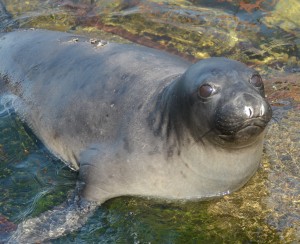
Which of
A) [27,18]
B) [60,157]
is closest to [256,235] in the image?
[60,157]

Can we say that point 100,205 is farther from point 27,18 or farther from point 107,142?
point 27,18

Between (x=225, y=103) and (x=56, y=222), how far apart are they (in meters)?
1.69

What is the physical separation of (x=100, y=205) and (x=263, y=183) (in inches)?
56.2

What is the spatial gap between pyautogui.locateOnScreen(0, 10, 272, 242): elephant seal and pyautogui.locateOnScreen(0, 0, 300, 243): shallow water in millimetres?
→ 167

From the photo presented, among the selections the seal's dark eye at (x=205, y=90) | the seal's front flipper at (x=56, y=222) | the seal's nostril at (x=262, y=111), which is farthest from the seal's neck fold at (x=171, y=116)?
the seal's front flipper at (x=56, y=222)

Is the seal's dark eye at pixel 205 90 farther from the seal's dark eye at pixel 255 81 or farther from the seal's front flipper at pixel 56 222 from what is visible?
the seal's front flipper at pixel 56 222

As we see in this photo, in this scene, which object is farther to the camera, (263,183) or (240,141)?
(263,183)

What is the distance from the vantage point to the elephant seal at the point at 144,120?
14.5ft

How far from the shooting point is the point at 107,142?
522 centimetres

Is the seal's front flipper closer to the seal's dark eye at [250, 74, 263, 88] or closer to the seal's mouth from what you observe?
the seal's mouth

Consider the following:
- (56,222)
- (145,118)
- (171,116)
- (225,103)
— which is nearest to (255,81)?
(225,103)

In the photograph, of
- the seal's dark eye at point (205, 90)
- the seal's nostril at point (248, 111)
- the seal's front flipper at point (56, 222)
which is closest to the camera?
the seal's nostril at point (248, 111)

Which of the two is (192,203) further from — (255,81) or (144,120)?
(255,81)

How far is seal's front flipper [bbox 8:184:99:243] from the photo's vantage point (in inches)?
185
